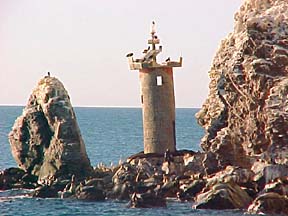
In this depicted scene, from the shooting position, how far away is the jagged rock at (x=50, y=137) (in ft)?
239

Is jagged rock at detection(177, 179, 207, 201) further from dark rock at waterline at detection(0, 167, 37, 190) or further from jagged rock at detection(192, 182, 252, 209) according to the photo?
dark rock at waterline at detection(0, 167, 37, 190)

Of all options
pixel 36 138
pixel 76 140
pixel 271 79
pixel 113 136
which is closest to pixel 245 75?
pixel 271 79

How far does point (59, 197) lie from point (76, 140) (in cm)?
679

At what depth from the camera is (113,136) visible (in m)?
177

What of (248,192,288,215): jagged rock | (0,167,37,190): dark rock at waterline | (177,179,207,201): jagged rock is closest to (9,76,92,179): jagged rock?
(0,167,37,190): dark rock at waterline

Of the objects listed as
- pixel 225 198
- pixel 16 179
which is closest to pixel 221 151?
pixel 225 198

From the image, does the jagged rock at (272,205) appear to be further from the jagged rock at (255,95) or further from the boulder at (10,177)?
the boulder at (10,177)

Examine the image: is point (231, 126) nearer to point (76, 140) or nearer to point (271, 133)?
point (271, 133)

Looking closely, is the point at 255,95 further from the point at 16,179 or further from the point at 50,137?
the point at 16,179

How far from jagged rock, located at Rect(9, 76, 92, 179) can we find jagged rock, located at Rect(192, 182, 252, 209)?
14813 millimetres

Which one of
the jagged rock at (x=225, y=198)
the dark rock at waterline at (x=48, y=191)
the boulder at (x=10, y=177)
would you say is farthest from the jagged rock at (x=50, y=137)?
the jagged rock at (x=225, y=198)

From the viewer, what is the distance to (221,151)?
66.9 metres

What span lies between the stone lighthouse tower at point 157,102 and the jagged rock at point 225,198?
1560 cm

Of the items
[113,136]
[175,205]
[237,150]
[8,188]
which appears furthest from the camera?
[113,136]
